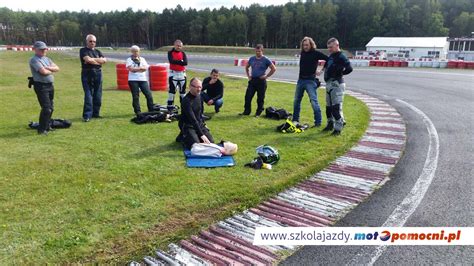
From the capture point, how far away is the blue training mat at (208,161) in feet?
18.8

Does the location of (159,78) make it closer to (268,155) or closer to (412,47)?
(268,155)

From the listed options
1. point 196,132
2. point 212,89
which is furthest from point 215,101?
point 196,132

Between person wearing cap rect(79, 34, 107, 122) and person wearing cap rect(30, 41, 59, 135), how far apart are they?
1.15m

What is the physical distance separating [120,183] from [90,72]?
4.90 metres

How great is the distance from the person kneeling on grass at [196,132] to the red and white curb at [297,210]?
1.67 m

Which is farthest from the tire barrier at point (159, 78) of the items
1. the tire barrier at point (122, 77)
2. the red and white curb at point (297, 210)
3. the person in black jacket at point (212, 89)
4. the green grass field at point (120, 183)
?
the red and white curb at point (297, 210)

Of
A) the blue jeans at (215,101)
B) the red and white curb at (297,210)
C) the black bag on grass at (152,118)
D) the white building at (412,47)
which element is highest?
the white building at (412,47)

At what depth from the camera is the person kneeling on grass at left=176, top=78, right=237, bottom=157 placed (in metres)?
6.11

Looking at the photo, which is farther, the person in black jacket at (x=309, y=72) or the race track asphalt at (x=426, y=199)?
the person in black jacket at (x=309, y=72)

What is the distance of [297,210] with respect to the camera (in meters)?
4.30

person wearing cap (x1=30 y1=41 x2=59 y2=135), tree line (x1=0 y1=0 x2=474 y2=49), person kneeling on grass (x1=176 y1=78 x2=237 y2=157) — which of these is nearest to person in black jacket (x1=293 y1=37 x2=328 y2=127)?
person kneeling on grass (x1=176 y1=78 x2=237 y2=157)

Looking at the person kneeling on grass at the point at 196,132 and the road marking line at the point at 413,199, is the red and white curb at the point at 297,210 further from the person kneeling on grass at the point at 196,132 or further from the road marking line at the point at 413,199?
the person kneeling on grass at the point at 196,132

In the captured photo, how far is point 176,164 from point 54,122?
4089mm

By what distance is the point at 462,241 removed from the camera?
3607mm
